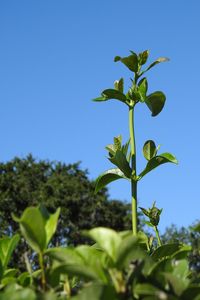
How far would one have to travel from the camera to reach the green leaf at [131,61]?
1.63 metres

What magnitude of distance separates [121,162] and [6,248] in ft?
1.65

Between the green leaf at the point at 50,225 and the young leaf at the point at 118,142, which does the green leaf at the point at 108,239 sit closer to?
the green leaf at the point at 50,225

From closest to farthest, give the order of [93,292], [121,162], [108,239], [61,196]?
1. [93,292]
2. [108,239]
3. [121,162]
4. [61,196]

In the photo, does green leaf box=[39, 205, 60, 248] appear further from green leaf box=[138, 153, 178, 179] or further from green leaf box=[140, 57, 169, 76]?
green leaf box=[140, 57, 169, 76]

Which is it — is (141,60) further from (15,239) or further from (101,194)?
(101,194)

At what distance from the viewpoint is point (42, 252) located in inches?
36.7

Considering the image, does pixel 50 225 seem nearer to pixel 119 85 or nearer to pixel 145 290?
pixel 145 290

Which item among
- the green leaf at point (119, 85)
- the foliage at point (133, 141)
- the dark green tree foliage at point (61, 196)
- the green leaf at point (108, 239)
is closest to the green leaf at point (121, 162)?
the foliage at point (133, 141)

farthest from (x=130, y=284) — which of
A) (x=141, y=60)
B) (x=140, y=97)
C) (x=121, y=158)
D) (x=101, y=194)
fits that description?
(x=101, y=194)

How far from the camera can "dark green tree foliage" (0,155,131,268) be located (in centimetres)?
4000

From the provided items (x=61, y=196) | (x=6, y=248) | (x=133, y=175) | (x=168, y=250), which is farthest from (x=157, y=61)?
(x=61, y=196)

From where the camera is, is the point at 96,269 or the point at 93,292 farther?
the point at 96,269

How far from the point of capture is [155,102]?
5.22ft

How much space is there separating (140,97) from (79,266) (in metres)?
0.85
